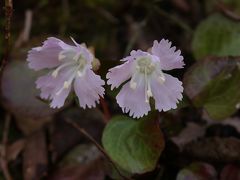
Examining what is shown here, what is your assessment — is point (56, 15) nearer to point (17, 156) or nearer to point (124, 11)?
point (124, 11)

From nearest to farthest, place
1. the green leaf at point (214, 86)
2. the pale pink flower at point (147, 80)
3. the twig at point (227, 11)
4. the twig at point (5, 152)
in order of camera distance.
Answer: the pale pink flower at point (147, 80) < the green leaf at point (214, 86) < the twig at point (5, 152) < the twig at point (227, 11)

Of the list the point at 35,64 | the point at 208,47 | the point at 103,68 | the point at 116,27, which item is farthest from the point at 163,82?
the point at 116,27

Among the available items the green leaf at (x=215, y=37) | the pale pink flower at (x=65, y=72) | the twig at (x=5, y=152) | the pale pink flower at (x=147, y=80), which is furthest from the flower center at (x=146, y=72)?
the twig at (x=5, y=152)

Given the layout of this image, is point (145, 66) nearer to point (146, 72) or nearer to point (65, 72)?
point (146, 72)

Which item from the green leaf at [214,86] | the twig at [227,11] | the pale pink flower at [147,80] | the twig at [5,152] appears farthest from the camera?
the twig at [227,11]

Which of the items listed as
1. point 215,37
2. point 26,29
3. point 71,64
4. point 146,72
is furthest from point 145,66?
point 26,29

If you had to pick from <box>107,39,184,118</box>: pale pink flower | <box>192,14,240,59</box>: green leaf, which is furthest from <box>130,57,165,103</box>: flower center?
<box>192,14,240,59</box>: green leaf

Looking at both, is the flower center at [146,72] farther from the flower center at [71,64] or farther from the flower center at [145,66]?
the flower center at [71,64]

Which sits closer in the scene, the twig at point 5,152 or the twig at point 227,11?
the twig at point 5,152
